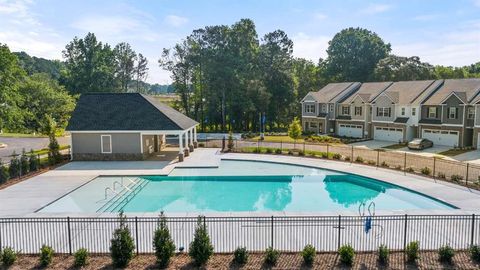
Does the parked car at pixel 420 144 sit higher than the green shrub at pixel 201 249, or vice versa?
the parked car at pixel 420 144

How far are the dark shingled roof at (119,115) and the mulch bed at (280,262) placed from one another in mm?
19460

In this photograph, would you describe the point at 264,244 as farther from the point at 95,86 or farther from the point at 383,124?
the point at 95,86

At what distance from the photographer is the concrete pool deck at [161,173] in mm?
17609

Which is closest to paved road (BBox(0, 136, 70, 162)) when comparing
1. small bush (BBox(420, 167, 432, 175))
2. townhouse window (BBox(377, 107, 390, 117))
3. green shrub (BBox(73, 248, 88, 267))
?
green shrub (BBox(73, 248, 88, 267))

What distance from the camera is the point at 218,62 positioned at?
184 feet

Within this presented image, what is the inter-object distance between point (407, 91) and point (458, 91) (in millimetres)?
6485

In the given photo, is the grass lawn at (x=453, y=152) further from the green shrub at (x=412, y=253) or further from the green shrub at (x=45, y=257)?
the green shrub at (x=45, y=257)

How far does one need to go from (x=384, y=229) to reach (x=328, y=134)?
3752 centimetres

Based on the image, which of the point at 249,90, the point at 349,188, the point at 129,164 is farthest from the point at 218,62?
the point at 349,188

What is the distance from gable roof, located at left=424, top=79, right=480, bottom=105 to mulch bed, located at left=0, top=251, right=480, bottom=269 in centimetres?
3162

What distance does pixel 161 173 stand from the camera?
86.7 feet

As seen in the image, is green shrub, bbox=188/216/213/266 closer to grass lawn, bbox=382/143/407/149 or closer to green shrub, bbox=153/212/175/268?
green shrub, bbox=153/212/175/268

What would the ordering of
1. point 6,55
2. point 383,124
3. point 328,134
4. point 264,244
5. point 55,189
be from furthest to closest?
point 328,134
point 383,124
point 6,55
point 55,189
point 264,244

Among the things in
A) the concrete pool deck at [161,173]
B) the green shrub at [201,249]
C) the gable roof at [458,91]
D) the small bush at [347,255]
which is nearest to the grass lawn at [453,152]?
the gable roof at [458,91]
